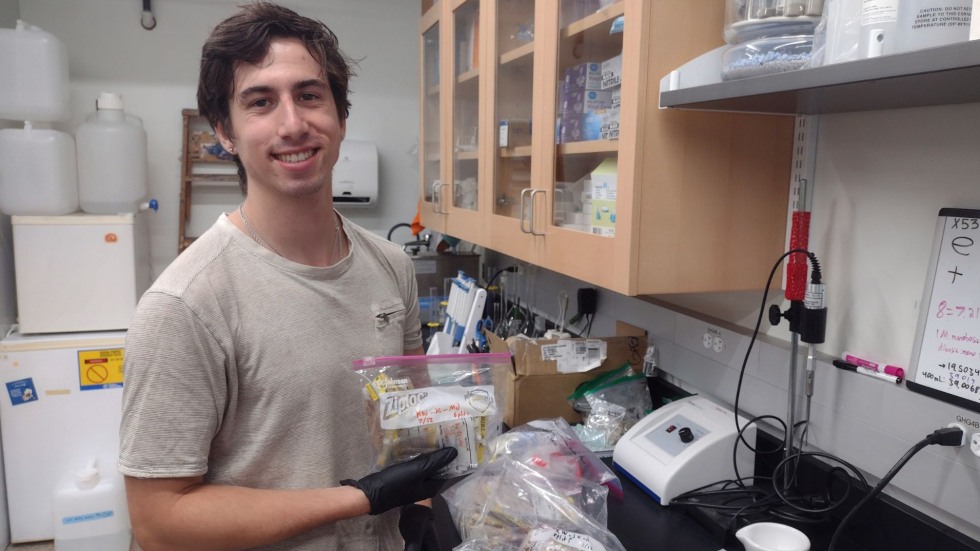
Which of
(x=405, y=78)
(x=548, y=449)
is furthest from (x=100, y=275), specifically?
(x=548, y=449)

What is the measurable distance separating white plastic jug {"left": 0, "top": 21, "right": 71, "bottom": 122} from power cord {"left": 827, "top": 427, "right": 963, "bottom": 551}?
2838mm

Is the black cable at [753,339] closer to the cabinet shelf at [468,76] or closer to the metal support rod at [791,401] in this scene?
the metal support rod at [791,401]

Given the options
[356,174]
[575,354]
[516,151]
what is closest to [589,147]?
[516,151]

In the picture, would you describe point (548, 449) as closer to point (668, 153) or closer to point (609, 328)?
point (668, 153)

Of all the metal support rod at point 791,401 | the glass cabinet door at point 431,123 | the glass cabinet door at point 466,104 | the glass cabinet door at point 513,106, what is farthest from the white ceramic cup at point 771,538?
the glass cabinet door at point 431,123

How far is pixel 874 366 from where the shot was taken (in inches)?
41.8

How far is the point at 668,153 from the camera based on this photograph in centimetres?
111

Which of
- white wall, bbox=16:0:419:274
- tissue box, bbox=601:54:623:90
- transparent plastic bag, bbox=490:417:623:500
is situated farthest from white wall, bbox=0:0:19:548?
tissue box, bbox=601:54:623:90

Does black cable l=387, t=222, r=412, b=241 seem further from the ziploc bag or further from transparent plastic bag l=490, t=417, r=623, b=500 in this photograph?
the ziploc bag

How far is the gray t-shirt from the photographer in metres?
0.81

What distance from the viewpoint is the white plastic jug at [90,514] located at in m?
2.27

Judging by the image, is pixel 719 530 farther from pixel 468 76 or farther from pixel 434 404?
pixel 468 76

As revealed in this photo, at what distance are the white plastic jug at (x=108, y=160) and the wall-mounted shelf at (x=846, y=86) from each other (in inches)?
93.3

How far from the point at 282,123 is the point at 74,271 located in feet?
6.31
